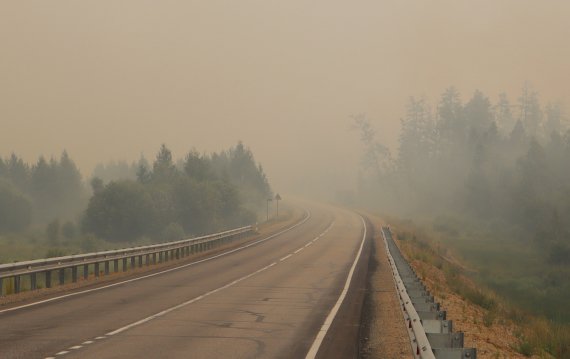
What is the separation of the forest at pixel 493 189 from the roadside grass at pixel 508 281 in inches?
5.4

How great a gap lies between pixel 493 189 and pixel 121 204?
4990 centimetres

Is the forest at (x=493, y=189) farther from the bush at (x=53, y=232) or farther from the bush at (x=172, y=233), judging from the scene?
the bush at (x=53, y=232)

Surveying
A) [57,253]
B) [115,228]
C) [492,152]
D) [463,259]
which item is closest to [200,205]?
[115,228]

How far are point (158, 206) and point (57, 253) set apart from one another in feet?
204

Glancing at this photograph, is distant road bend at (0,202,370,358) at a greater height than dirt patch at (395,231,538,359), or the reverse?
distant road bend at (0,202,370,358)

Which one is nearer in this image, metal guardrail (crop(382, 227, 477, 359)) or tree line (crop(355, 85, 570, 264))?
metal guardrail (crop(382, 227, 477, 359))

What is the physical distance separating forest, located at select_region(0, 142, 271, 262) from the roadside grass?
36.5 m

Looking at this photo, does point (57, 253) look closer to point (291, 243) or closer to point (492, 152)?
point (291, 243)

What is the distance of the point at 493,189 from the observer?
87.2 m

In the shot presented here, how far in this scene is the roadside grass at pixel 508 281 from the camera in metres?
16.9

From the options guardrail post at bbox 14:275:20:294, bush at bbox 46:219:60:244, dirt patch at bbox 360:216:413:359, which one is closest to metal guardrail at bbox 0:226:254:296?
guardrail post at bbox 14:275:20:294

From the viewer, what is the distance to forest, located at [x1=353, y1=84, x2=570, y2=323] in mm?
47209

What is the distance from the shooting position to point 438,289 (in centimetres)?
2342

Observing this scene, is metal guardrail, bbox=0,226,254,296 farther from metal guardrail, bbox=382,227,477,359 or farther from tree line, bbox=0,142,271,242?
tree line, bbox=0,142,271,242
